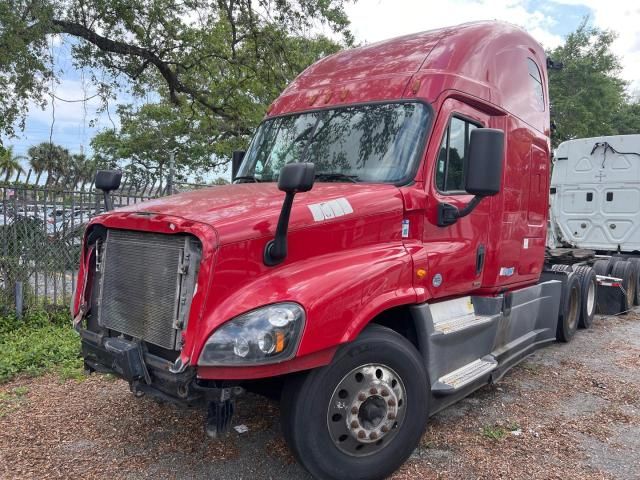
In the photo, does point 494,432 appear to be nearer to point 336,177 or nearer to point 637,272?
point 336,177

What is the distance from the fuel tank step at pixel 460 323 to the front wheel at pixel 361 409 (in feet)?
1.60

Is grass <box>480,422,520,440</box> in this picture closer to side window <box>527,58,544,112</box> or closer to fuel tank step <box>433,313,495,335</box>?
fuel tank step <box>433,313,495,335</box>

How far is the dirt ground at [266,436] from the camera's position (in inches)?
143

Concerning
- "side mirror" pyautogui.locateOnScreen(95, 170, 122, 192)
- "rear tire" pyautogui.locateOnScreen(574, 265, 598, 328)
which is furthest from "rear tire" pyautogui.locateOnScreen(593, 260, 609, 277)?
"side mirror" pyautogui.locateOnScreen(95, 170, 122, 192)

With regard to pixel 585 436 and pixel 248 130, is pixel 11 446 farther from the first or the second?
pixel 248 130

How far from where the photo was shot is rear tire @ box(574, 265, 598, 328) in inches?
314

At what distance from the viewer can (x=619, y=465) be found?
12.4ft

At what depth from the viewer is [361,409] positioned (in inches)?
133

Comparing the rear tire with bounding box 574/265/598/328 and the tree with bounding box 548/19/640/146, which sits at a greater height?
the tree with bounding box 548/19/640/146

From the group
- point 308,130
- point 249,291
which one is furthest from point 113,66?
point 249,291

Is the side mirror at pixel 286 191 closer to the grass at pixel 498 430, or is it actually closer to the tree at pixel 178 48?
the grass at pixel 498 430

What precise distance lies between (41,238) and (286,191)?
18.6ft

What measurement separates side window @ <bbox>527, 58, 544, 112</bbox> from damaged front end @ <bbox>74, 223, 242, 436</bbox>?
4.27 m

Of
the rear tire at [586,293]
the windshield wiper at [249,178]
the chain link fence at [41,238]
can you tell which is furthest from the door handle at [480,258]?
the chain link fence at [41,238]
